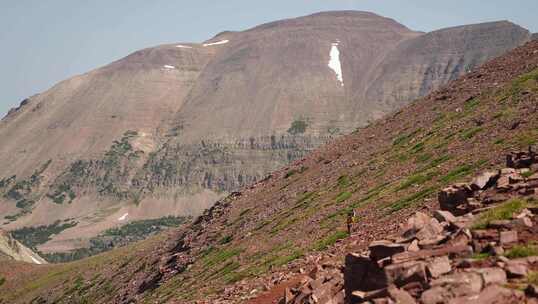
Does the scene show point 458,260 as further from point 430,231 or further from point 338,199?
point 338,199

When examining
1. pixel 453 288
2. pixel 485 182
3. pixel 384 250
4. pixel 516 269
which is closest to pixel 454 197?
pixel 485 182

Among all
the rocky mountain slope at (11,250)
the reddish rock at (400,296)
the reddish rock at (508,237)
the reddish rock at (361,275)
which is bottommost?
the rocky mountain slope at (11,250)

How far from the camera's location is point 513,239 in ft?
47.0

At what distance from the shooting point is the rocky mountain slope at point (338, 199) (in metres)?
27.8

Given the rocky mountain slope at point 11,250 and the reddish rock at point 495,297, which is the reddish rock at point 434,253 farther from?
the rocky mountain slope at point 11,250

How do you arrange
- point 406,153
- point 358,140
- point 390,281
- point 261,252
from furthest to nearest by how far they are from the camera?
1. point 358,140
2. point 406,153
3. point 261,252
4. point 390,281

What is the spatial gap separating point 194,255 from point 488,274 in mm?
33442

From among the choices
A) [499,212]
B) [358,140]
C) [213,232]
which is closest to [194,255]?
[213,232]

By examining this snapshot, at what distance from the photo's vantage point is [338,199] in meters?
38.1

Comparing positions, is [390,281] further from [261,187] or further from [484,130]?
[261,187]

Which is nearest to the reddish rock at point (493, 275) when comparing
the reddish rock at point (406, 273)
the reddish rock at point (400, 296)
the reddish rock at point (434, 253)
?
the reddish rock at point (406, 273)

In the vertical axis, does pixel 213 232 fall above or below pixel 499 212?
below

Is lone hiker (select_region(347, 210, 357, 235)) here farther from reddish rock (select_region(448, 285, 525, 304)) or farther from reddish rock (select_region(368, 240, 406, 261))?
reddish rock (select_region(448, 285, 525, 304))

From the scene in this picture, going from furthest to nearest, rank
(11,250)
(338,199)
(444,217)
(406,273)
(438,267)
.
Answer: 1. (11,250)
2. (338,199)
3. (444,217)
4. (406,273)
5. (438,267)
